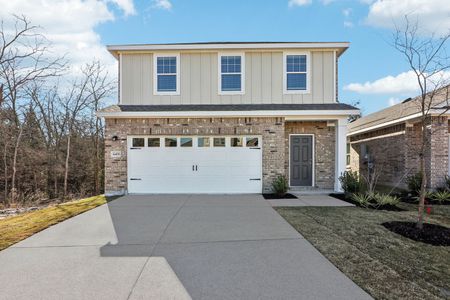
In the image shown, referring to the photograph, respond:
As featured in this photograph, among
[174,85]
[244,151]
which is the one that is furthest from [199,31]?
[244,151]

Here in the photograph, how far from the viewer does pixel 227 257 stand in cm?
422

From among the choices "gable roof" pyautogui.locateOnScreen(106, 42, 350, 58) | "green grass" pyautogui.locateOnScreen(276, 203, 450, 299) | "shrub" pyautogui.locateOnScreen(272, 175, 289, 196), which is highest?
"gable roof" pyautogui.locateOnScreen(106, 42, 350, 58)

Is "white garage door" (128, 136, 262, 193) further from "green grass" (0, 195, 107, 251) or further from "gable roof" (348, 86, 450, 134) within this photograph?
"gable roof" (348, 86, 450, 134)

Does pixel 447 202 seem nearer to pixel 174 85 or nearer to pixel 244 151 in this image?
pixel 244 151

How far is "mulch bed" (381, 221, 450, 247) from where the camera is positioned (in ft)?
16.3

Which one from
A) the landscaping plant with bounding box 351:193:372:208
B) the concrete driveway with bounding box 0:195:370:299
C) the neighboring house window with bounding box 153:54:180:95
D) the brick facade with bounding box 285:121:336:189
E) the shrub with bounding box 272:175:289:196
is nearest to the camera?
the concrete driveway with bounding box 0:195:370:299

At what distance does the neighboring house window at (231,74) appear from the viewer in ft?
36.1

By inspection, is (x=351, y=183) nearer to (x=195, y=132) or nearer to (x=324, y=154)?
(x=324, y=154)

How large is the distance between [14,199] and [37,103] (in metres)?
6.24

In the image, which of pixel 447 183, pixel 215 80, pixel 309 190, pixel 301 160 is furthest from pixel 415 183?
pixel 215 80

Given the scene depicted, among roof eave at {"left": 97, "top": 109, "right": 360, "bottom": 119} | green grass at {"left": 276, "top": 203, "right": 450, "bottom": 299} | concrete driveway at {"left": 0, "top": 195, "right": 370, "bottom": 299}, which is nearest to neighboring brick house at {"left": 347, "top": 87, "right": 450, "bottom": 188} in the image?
roof eave at {"left": 97, "top": 109, "right": 360, "bottom": 119}

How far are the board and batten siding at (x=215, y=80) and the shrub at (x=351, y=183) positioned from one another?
310 centimetres

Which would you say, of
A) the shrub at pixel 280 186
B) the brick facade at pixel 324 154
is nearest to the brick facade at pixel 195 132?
the shrub at pixel 280 186

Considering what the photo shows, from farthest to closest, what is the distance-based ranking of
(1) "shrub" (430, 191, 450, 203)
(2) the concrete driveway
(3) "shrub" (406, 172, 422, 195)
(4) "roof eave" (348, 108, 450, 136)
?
(3) "shrub" (406, 172, 422, 195) → (4) "roof eave" (348, 108, 450, 136) → (1) "shrub" (430, 191, 450, 203) → (2) the concrete driveway
